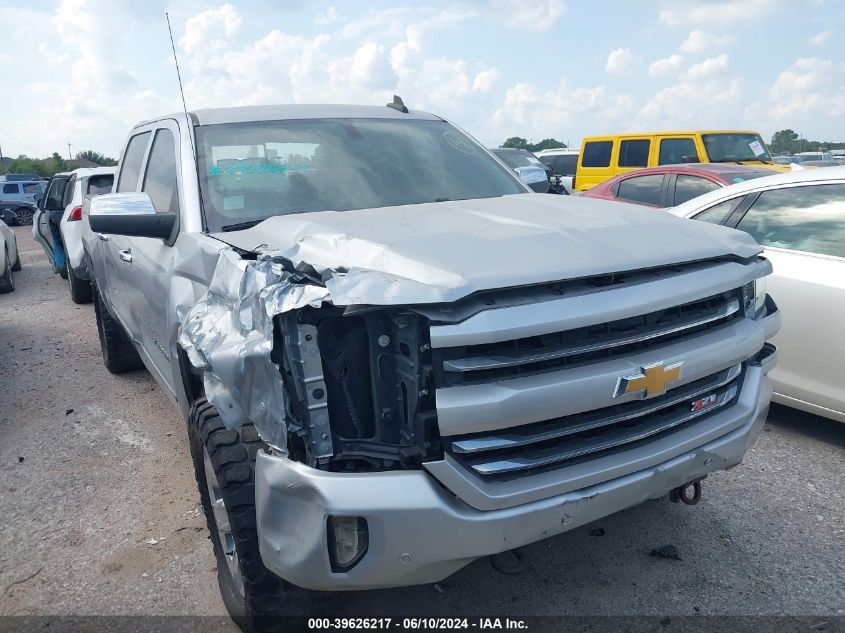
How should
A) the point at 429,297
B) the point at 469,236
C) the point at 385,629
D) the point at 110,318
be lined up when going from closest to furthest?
1. the point at 429,297
2. the point at 469,236
3. the point at 385,629
4. the point at 110,318

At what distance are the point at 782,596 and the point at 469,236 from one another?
1854 millimetres

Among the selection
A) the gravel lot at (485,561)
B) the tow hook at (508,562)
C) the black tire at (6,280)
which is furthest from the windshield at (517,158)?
the tow hook at (508,562)

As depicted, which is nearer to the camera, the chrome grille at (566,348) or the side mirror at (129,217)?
the chrome grille at (566,348)

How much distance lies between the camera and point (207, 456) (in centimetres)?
245

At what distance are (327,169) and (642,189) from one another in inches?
233

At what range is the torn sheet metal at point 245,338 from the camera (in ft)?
6.46

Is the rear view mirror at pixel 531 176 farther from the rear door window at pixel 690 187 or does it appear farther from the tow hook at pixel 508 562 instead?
the rear door window at pixel 690 187

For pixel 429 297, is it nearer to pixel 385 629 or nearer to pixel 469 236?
pixel 469 236

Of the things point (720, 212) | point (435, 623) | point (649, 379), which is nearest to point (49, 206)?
point (720, 212)

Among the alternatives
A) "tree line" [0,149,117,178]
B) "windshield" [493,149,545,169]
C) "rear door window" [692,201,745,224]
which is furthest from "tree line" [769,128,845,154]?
"tree line" [0,149,117,178]

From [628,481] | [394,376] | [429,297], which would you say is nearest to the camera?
[429,297]

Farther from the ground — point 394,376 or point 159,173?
point 159,173

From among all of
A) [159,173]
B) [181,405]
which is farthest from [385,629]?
[159,173]

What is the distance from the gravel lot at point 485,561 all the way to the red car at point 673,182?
3.72 m
